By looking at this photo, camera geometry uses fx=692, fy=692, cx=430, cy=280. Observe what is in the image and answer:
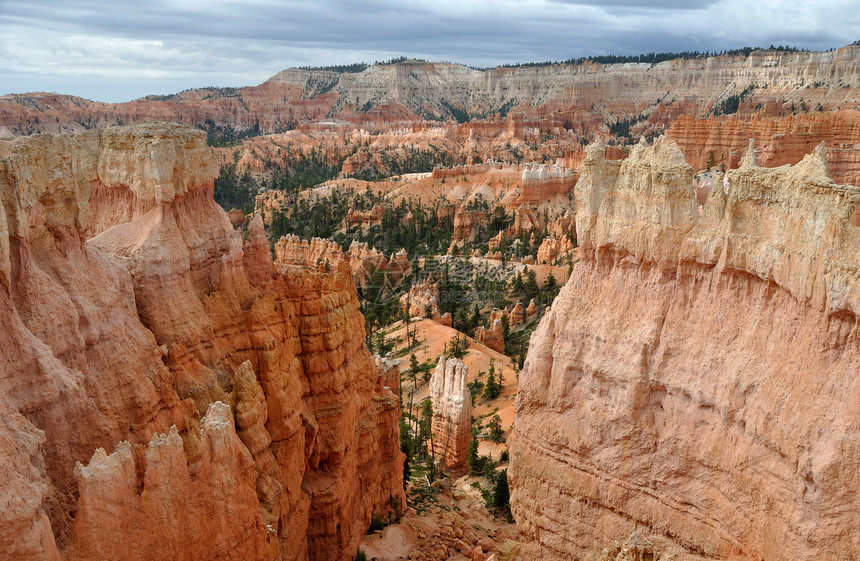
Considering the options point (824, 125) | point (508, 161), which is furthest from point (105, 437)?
point (508, 161)

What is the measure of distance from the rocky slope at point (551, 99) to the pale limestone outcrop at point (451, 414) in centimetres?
8028

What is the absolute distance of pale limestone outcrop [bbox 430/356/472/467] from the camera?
26.9 meters

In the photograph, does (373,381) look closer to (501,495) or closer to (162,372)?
(501,495)

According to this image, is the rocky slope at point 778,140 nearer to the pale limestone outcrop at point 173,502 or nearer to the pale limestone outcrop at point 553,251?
the pale limestone outcrop at point 553,251

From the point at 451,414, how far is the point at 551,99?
150499 mm

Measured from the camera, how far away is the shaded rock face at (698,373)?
9.81 metres

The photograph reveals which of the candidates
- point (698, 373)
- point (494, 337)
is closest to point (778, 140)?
point (494, 337)

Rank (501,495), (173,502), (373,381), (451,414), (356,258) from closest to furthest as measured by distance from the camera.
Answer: (173,502) < (373,381) < (501,495) < (451,414) < (356,258)

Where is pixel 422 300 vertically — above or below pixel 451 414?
below

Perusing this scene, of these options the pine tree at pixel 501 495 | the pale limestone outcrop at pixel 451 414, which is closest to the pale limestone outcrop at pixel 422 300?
the pale limestone outcrop at pixel 451 414

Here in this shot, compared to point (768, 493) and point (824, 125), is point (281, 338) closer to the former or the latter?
point (768, 493)

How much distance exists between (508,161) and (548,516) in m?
97.4

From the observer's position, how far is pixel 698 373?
37.4ft

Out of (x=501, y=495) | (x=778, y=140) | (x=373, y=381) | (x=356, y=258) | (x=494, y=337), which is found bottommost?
(x=494, y=337)
